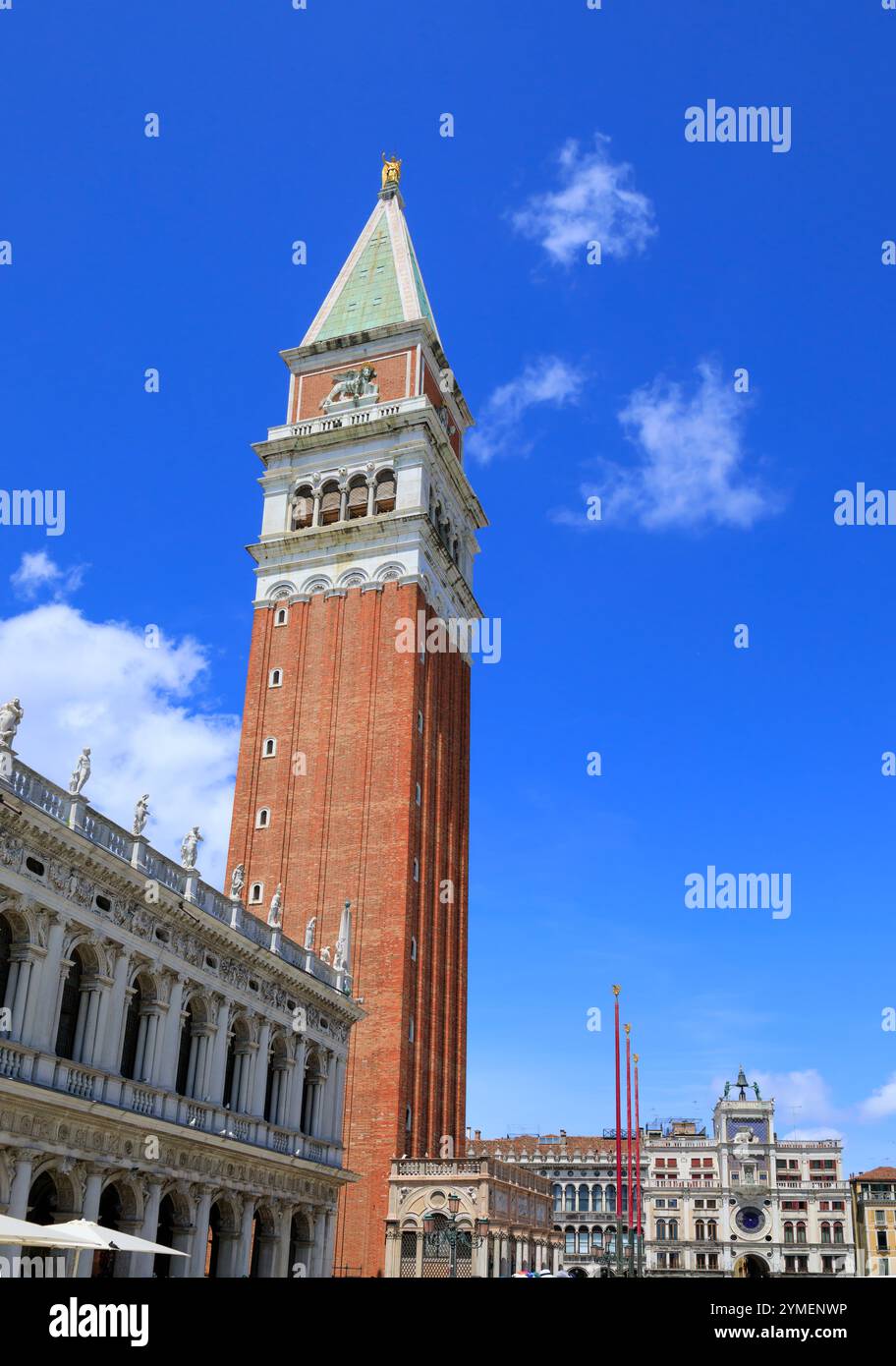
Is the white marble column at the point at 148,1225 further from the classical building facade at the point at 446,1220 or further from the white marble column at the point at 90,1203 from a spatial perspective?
the classical building facade at the point at 446,1220

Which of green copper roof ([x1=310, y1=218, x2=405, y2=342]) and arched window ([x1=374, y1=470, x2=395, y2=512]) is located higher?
green copper roof ([x1=310, y1=218, x2=405, y2=342])

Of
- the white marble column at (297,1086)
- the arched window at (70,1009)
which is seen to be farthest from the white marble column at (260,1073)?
the arched window at (70,1009)

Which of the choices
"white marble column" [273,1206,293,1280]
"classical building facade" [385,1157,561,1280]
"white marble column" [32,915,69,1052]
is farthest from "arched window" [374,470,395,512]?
"white marble column" [32,915,69,1052]

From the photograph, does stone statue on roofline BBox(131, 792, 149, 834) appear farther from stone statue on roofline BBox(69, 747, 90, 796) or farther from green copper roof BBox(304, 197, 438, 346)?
green copper roof BBox(304, 197, 438, 346)

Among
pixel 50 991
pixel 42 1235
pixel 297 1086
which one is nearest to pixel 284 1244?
pixel 297 1086

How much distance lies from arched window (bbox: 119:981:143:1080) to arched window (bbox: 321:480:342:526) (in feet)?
118

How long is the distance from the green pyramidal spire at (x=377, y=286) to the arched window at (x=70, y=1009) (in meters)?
45.7

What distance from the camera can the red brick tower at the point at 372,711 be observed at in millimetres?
52594

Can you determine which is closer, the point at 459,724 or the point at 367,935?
the point at 367,935

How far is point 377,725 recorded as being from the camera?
190 ft

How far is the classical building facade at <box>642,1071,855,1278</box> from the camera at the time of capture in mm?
109500
